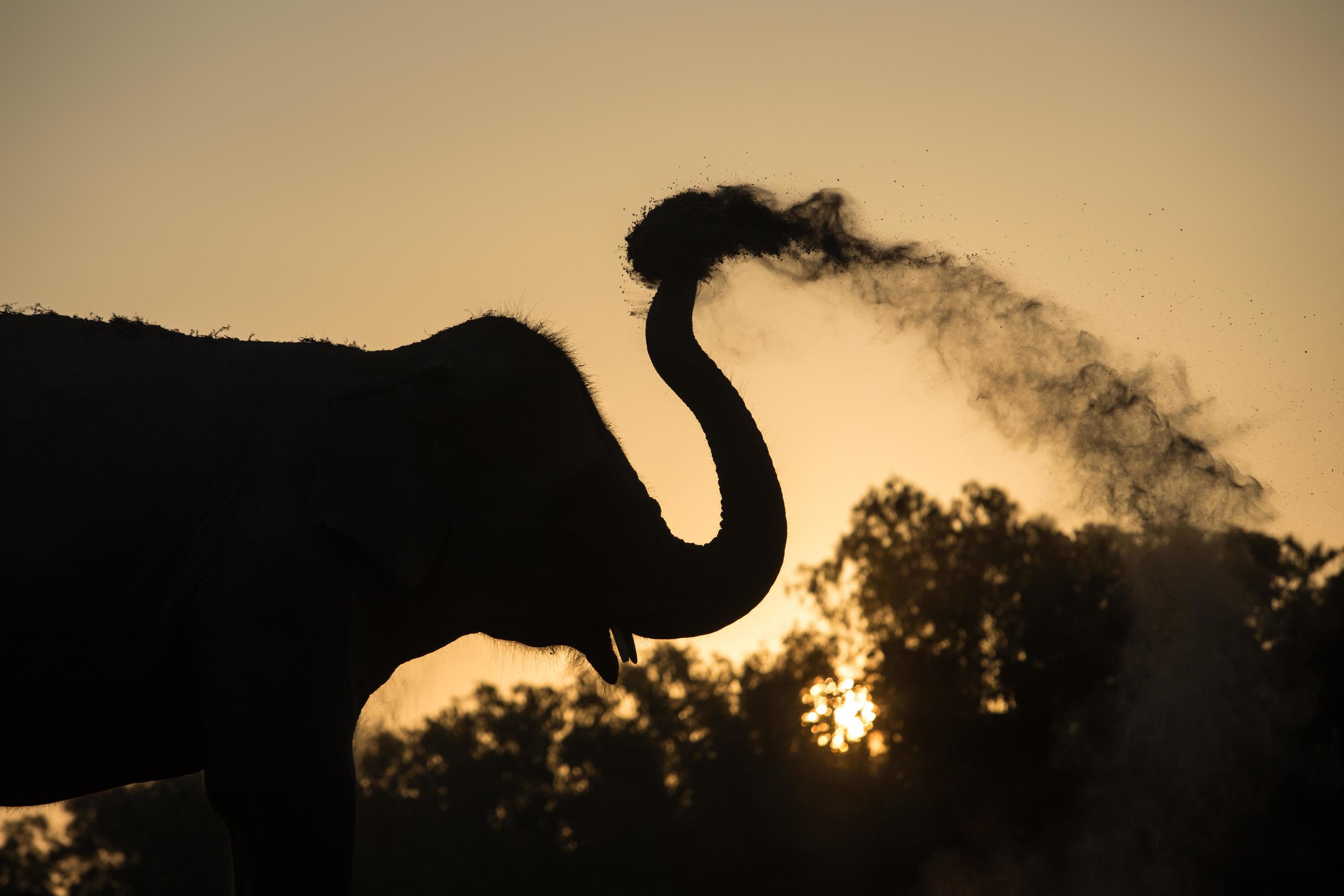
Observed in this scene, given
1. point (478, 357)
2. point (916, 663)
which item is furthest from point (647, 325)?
point (916, 663)

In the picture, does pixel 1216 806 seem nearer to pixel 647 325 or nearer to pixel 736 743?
pixel 736 743

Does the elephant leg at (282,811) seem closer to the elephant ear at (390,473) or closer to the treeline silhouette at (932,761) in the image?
the elephant ear at (390,473)

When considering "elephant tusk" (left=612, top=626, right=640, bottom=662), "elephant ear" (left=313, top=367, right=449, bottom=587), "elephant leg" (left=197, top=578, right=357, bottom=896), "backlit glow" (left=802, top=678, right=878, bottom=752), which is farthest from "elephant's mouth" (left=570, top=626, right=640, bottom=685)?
"backlit glow" (left=802, top=678, right=878, bottom=752)

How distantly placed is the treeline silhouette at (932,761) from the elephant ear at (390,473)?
53.0 ft

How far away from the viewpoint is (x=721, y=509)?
18.5 feet

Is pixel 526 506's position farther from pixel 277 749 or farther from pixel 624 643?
pixel 277 749

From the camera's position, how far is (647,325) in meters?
5.75

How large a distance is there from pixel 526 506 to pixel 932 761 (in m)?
33.7

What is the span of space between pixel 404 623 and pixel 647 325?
4.98 ft

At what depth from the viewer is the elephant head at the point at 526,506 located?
4.82 meters

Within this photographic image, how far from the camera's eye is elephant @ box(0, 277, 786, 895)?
434 centimetres

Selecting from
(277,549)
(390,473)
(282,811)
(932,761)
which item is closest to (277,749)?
(282,811)

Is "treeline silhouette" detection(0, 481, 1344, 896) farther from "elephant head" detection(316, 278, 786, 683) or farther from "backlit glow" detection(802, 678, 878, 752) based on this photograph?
"elephant head" detection(316, 278, 786, 683)

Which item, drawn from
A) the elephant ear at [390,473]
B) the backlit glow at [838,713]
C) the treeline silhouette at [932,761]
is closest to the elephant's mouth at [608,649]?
the elephant ear at [390,473]
